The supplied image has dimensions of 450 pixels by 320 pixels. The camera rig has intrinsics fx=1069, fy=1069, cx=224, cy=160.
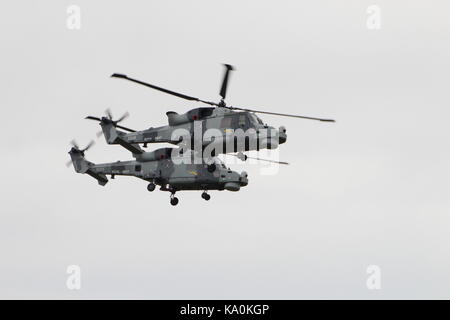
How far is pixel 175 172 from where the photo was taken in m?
79.1

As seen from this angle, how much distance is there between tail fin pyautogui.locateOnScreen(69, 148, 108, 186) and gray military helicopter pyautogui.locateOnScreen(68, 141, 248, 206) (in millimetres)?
1588

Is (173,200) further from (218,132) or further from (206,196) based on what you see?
(218,132)

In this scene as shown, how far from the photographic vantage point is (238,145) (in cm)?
7481

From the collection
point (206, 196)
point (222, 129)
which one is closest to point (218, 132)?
point (222, 129)

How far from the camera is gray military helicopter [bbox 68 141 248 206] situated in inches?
3076

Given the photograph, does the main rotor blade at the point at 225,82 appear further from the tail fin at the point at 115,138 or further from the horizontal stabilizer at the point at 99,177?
the horizontal stabilizer at the point at 99,177

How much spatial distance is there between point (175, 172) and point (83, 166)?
1030 cm

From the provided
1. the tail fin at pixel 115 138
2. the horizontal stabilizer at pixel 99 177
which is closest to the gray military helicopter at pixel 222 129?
the tail fin at pixel 115 138

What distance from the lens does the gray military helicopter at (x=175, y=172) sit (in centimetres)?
7812

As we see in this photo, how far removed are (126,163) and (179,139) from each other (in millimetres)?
6910

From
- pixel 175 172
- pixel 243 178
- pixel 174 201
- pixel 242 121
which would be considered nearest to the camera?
pixel 242 121
